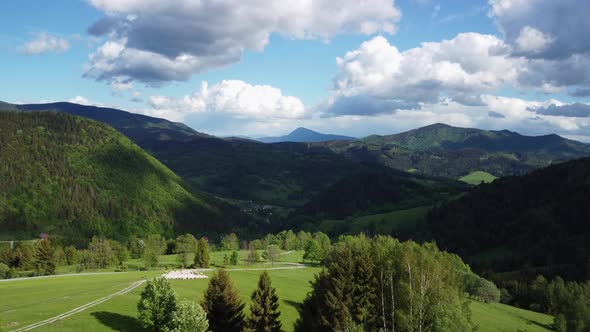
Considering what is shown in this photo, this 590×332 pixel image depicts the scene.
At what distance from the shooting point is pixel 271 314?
2315 inches

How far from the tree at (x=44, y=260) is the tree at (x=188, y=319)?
98914 mm

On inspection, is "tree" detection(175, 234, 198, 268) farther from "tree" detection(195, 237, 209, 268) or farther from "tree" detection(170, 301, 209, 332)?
"tree" detection(170, 301, 209, 332)

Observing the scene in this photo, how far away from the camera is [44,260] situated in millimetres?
127125

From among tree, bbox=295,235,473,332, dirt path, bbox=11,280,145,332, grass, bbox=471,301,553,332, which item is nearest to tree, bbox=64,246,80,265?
dirt path, bbox=11,280,145,332

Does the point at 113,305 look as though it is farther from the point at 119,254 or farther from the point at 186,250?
the point at 119,254

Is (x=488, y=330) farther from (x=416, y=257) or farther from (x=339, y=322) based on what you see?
(x=339, y=322)

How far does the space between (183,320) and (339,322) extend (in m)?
21.2

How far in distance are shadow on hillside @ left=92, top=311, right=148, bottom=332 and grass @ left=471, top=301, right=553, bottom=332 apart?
63.6 metres

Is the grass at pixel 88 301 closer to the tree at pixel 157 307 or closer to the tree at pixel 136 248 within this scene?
the tree at pixel 157 307

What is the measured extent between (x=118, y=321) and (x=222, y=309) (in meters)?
13.9

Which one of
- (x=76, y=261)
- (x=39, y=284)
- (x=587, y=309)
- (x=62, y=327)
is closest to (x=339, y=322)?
(x=62, y=327)

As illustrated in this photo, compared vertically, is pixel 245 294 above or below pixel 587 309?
above

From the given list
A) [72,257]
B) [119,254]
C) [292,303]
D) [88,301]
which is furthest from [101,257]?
[292,303]

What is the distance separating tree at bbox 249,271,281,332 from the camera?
5781cm
